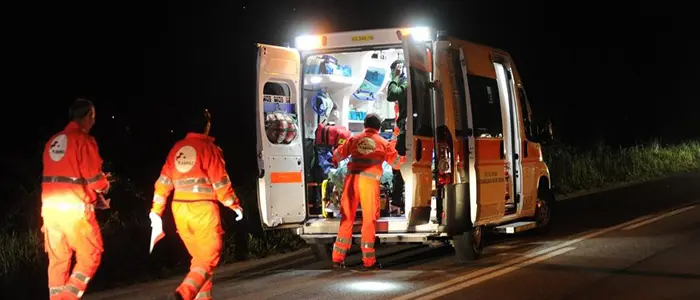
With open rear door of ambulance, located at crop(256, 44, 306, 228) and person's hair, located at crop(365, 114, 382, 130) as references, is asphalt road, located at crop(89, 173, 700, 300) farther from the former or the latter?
person's hair, located at crop(365, 114, 382, 130)

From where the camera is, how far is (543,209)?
11.5m

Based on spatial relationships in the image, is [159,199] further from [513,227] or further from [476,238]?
[513,227]

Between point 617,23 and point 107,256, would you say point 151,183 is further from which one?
point 617,23

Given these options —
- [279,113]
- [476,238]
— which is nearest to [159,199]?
[279,113]

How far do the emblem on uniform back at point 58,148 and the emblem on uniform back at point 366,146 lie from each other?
3526mm

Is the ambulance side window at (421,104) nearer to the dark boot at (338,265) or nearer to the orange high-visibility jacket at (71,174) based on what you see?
the dark boot at (338,265)

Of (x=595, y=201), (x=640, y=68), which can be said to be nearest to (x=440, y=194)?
(x=595, y=201)

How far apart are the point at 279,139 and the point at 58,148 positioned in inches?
130

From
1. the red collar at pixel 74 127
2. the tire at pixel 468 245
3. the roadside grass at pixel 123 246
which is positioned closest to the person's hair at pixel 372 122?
the tire at pixel 468 245

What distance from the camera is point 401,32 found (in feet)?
29.1

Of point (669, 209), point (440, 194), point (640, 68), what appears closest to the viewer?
point (440, 194)

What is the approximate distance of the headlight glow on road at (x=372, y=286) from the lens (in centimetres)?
807

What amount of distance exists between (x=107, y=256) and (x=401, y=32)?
4.15 metres

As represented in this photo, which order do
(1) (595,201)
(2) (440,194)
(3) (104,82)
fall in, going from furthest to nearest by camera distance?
→ (3) (104,82), (1) (595,201), (2) (440,194)
